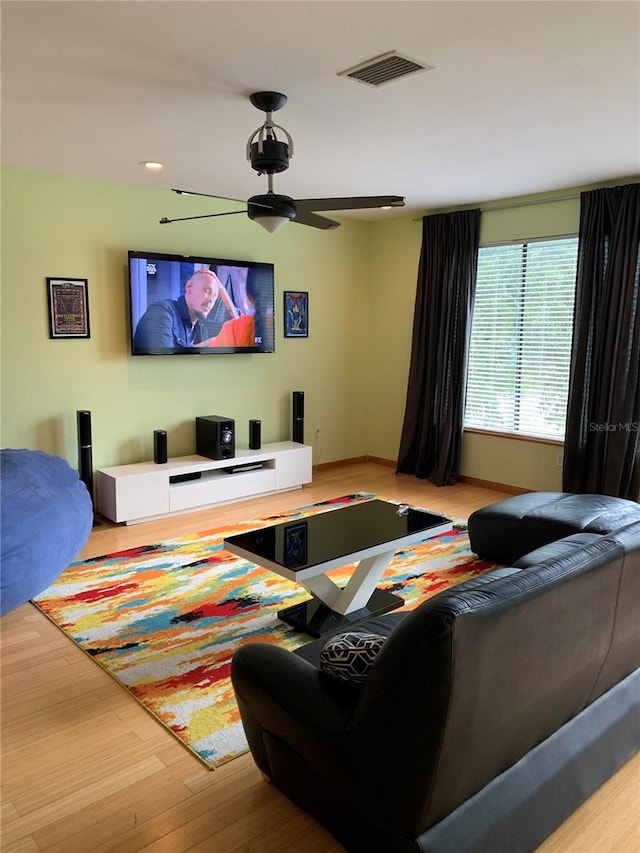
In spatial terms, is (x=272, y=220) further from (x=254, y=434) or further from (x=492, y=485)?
(x=492, y=485)

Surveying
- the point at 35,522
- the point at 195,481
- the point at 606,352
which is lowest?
the point at 195,481

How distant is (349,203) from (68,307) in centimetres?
260

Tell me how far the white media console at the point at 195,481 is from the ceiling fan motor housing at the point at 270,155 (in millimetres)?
2645

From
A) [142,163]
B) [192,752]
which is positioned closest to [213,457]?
[142,163]

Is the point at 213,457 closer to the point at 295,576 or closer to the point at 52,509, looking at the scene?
the point at 52,509

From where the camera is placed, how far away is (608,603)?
1.86 meters

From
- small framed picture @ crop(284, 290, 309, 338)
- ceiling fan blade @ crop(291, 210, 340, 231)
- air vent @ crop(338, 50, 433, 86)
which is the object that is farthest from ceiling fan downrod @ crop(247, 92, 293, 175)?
small framed picture @ crop(284, 290, 309, 338)

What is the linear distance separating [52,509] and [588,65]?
10.8ft

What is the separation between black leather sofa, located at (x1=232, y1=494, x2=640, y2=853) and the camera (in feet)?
4.84

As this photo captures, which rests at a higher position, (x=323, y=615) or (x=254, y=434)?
(x=254, y=434)

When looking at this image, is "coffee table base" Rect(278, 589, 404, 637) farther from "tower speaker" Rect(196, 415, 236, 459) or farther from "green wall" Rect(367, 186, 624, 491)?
"green wall" Rect(367, 186, 624, 491)

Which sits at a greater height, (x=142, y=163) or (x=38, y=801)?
(x=142, y=163)

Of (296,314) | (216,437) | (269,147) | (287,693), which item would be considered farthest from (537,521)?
(296,314)

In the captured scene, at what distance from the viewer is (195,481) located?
526 centimetres
